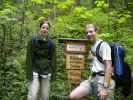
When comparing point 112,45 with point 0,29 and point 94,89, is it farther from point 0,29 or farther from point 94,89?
point 0,29

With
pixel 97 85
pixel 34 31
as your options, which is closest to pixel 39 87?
pixel 97 85

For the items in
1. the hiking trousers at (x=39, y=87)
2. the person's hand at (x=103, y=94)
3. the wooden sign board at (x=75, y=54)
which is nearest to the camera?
the person's hand at (x=103, y=94)

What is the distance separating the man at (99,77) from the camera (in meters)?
6.38

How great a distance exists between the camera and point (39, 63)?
805 centimetres

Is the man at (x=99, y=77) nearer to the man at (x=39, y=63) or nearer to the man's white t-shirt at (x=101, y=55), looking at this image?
the man's white t-shirt at (x=101, y=55)

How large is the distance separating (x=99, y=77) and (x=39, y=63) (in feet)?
6.16

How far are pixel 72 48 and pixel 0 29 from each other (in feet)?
8.44

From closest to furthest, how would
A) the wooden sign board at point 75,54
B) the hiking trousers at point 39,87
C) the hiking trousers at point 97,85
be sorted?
the hiking trousers at point 97,85
the hiking trousers at point 39,87
the wooden sign board at point 75,54

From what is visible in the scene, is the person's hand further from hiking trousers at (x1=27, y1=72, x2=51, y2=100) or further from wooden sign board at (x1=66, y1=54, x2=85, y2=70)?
wooden sign board at (x1=66, y1=54, x2=85, y2=70)

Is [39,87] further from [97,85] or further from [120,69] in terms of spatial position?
[120,69]

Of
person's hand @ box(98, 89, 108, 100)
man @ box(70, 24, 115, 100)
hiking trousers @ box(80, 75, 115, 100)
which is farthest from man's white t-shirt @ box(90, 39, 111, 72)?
person's hand @ box(98, 89, 108, 100)

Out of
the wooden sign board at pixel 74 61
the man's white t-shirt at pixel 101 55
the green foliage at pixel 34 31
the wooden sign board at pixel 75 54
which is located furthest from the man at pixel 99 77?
the wooden sign board at pixel 74 61

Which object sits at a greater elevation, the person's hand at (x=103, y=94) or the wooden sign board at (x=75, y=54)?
the wooden sign board at (x=75, y=54)

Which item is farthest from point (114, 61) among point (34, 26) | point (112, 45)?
point (34, 26)
